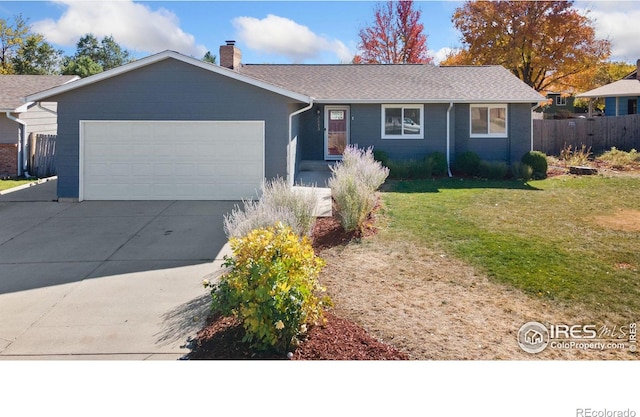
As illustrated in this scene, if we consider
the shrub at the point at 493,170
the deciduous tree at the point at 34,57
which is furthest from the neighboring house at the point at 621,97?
the deciduous tree at the point at 34,57

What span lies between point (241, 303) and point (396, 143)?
46.4 ft

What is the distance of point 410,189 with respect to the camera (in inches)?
577

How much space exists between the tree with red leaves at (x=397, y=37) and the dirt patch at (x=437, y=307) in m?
29.7

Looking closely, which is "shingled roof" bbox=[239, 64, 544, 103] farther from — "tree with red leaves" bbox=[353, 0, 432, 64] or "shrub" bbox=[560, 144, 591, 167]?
"tree with red leaves" bbox=[353, 0, 432, 64]

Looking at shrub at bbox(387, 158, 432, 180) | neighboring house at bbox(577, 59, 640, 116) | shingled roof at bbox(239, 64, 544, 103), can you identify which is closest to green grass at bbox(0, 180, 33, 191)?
shingled roof at bbox(239, 64, 544, 103)

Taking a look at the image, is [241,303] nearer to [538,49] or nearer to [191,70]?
[191,70]

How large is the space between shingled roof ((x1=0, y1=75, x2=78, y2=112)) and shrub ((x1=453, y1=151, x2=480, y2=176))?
49.4 feet

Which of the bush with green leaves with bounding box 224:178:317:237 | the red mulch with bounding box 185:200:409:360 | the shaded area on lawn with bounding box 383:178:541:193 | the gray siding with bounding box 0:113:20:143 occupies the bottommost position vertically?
the red mulch with bounding box 185:200:409:360

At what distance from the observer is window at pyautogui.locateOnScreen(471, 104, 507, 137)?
59.9ft

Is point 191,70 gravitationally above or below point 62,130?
above

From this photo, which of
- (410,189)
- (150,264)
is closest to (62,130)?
(150,264)

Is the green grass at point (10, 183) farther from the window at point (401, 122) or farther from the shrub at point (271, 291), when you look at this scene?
the shrub at point (271, 291)

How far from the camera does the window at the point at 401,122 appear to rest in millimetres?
18031

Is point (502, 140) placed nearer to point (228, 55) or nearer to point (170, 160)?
point (228, 55)
